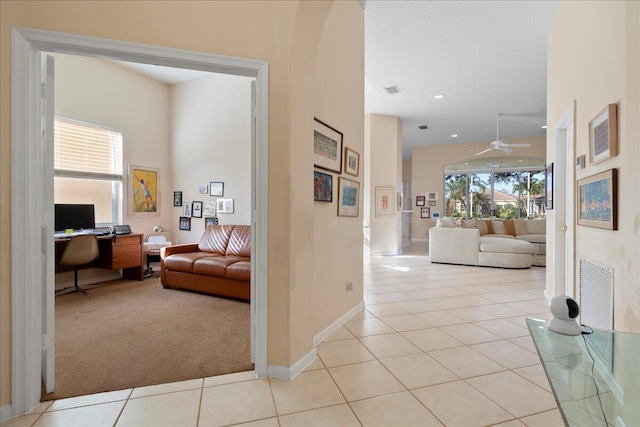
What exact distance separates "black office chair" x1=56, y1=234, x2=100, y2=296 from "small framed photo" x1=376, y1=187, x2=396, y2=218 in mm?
6016

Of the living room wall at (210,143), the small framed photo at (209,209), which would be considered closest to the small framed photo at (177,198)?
the living room wall at (210,143)

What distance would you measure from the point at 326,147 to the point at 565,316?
2.07 metres

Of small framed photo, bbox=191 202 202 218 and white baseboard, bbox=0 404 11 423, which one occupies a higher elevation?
small framed photo, bbox=191 202 202 218

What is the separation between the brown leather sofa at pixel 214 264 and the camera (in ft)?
13.1

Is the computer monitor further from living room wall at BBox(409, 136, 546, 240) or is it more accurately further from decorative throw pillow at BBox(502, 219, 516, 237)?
living room wall at BBox(409, 136, 546, 240)

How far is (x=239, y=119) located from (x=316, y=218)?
144 inches

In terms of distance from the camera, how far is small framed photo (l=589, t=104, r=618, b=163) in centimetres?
212

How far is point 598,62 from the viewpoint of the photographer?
8.01ft

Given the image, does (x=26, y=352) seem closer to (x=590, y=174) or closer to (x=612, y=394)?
(x=612, y=394)

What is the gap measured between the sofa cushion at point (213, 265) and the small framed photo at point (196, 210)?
5.86 ft

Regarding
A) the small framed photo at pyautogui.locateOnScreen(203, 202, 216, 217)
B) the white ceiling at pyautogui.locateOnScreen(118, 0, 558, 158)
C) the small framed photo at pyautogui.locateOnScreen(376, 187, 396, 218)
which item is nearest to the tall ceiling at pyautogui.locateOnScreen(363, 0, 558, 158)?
the white ceiling at pyautogui.locateOnScreen(118, 0, 558, 158)

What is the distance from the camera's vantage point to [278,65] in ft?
7.02

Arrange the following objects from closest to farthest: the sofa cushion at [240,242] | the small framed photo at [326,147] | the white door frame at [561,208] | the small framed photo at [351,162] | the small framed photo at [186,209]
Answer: the small framed photo at [326,147] < the small framed photo at [351,162] < the white door frame at [561,208] < the sofa cushion at [240,242] < the small framed photo at [186,209]

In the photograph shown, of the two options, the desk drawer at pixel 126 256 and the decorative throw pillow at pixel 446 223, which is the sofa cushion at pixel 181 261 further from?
the decorative throw pillow at pixel 446 223
